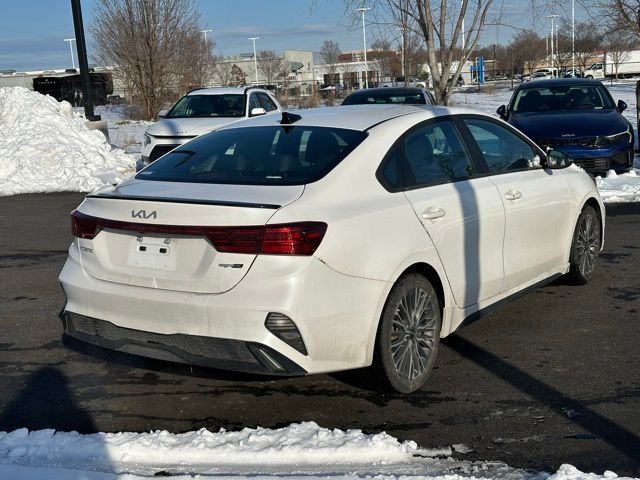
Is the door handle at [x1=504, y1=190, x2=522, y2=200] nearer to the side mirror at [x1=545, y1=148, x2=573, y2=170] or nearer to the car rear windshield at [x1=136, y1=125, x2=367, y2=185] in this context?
the side mirror at [x1=545, y1=148, x2=573, y2=170]

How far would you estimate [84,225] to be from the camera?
458 centimetres

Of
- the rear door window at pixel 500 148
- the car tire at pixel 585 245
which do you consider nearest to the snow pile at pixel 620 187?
the car tire at pixel 585 245

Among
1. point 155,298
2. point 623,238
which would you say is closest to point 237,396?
point 155,298

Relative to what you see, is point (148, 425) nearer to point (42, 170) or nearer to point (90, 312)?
point (90, 312)

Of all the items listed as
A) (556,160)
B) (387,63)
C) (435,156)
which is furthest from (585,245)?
(387,63)

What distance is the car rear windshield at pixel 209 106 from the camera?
1603cm

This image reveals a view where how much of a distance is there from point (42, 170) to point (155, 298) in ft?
42.1

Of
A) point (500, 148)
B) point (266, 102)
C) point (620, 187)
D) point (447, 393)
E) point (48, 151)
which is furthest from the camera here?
point (266, 102)

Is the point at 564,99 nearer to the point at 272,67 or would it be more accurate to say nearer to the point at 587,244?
the point at 587,244

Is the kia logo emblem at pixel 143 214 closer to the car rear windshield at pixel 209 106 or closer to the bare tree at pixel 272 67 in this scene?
the car rear windshield at pixel 209 106

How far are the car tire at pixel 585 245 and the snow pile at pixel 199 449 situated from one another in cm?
337

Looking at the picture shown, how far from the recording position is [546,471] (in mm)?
3668

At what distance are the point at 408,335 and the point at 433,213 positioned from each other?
762 mm

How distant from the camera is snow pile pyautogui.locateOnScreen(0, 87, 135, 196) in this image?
15.6 m
